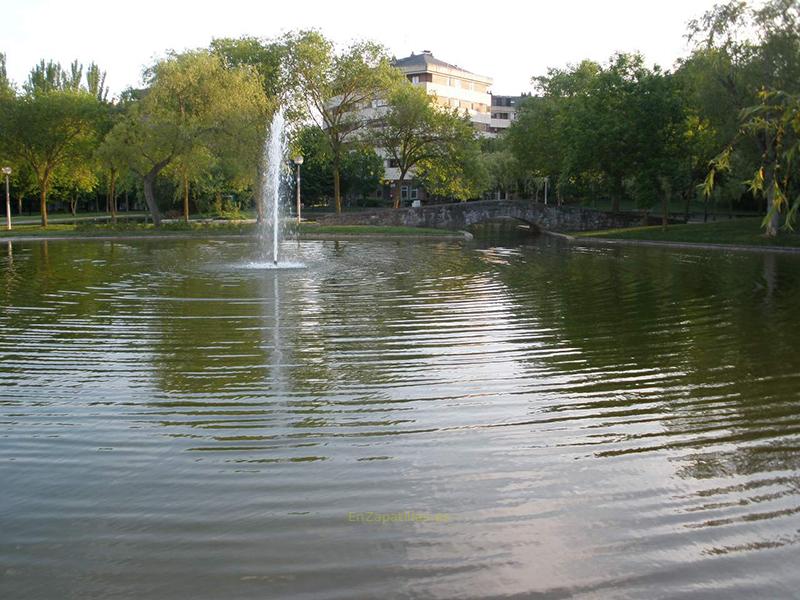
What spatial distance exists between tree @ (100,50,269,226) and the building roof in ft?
172

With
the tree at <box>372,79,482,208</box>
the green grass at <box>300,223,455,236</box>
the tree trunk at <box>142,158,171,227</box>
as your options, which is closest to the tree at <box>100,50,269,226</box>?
the tree trunk at <box>142,158,171,227</box>

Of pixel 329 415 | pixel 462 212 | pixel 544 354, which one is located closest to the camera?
pixel 329 415

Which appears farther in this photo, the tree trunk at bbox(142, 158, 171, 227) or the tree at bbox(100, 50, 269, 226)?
the tree trunk at bbox(142, 158, 171, 227)

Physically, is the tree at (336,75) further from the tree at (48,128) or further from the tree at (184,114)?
the tree at (48,128)

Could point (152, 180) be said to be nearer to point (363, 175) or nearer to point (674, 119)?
point (674, 119)

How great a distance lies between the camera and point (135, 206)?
294 ft

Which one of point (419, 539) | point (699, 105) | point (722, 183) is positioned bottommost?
point (419, 539)

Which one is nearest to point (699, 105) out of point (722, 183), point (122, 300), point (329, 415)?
point (722, 183)

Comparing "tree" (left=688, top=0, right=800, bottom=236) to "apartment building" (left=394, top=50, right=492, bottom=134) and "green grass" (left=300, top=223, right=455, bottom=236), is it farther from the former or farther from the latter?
"apartment building" (left=394, top=50, right=492, bottom=134)

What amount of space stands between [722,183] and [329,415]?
155ft

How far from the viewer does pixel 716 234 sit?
4253cm

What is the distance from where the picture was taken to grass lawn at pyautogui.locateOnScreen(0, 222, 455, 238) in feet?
143

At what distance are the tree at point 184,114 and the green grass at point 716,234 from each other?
2251 centimetres

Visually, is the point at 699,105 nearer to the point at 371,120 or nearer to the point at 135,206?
the point at 371,120
